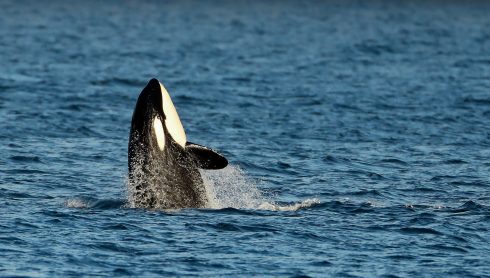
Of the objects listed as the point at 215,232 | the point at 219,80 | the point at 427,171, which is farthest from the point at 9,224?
the point at 219,80

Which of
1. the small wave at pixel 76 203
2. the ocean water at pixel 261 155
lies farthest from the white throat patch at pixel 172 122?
Result: the small wave at pixel 76 203

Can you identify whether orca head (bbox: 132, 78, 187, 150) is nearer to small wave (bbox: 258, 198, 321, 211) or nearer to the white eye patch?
the white eye patch

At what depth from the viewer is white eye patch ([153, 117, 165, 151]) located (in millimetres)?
21891

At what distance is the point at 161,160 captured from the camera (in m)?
21.8

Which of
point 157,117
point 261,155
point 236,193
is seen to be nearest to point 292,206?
point 236,193

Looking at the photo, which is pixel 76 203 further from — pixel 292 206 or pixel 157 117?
pixel 292 206

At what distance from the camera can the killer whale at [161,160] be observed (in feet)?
70.7

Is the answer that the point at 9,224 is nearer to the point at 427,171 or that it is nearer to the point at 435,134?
the point at 427,171

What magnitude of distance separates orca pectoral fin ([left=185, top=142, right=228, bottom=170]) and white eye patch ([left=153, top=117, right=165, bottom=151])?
543 millimetres

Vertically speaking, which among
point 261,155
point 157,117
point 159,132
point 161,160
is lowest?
point 261,155

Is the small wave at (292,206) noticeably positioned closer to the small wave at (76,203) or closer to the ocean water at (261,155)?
the ocean water at (261,155)

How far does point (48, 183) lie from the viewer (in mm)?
25391

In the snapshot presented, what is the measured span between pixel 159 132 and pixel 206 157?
0.96 metres

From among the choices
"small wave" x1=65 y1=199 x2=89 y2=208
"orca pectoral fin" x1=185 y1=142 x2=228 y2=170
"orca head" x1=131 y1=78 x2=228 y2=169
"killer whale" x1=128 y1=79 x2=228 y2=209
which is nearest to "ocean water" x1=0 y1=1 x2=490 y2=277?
"small wave" x1=65 y1=199 x2=89 y2=208
